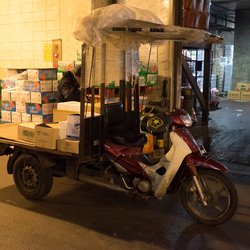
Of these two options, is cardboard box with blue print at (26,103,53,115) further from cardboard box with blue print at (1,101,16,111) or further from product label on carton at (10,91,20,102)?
cardboard box with blue print at (1,101,16,111)

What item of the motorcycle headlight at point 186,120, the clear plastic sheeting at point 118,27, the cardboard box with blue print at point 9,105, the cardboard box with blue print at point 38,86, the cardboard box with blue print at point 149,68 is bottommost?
the cardboard box with blue print at point 9,105

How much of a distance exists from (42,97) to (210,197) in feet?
14.1

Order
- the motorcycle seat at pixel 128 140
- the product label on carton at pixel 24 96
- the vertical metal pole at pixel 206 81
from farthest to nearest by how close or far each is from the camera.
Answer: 1. the vertical metal pole at pixel 206 81
2. the product label on carton at pixel 24 96
3. the motorcycle seat at pixel 128 140

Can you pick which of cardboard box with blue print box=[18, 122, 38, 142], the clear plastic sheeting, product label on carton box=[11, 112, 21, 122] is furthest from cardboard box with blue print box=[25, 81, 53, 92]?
the clear plastic sheeting

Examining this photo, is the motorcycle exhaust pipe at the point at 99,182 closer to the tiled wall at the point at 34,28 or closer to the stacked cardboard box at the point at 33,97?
the stacked cardboard box at the point at 33,97

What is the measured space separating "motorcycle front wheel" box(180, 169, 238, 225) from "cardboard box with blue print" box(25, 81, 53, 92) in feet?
13.3

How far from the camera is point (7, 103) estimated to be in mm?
8078

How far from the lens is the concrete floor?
393 cm

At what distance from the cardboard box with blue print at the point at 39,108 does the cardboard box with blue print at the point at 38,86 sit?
300 millimetres

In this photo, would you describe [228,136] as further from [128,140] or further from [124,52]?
[128,140]

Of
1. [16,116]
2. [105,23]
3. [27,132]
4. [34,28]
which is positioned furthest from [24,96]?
[105,23]

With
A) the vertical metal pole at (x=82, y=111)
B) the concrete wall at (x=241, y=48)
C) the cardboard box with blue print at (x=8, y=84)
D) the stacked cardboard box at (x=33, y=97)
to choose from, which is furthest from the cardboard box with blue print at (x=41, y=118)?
the concrete wall at (x=241, y=48)

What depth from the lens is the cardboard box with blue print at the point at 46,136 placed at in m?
4.57

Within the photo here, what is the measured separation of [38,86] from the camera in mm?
7402
